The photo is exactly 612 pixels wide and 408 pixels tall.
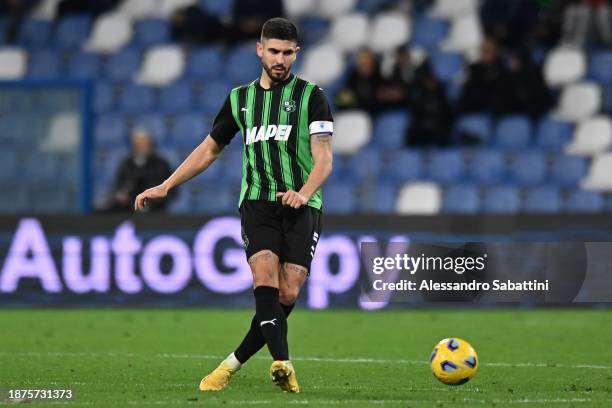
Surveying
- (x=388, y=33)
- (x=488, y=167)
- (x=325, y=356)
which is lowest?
(x=325, y=356)

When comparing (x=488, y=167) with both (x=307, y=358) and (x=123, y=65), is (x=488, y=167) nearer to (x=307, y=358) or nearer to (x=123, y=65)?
(x=123, y=65)

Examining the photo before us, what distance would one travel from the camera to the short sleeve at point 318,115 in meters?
7.81

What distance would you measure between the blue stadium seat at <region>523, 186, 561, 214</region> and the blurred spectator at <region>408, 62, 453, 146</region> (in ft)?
4.88

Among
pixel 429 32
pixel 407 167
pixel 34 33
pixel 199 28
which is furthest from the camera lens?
pixel 34 33

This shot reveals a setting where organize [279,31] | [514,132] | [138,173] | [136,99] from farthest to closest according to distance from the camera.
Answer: [136,99], [514,132], [138,173], [279,31]

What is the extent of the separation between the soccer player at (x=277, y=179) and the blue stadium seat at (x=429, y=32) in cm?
1232

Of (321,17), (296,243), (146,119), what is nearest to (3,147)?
(146,119)

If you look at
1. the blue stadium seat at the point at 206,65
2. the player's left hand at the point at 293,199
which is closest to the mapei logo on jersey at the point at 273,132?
the player's left hand at the point at 293,199

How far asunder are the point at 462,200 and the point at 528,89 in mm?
2180

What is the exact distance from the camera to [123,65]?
20.2 m

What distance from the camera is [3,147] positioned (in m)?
15.2

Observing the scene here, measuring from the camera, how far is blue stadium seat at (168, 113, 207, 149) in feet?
61.1

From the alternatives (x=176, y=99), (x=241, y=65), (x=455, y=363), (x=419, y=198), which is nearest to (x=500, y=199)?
(x=419, y=198)

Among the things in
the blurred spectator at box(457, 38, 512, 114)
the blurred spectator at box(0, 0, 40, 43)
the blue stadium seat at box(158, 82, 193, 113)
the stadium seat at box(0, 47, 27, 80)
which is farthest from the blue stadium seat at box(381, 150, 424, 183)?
the blurred spectator at box(0, 0, 40, 43)
